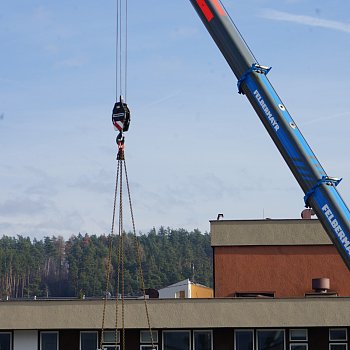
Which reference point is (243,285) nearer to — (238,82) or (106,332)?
(106,332)

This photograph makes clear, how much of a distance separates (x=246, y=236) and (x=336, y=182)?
20.4 m

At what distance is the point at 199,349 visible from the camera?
36.2m

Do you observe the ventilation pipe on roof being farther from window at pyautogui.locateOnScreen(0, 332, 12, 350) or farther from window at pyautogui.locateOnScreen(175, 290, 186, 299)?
window at pyautogui.locateOnScreen(0, 332, 12, 350)

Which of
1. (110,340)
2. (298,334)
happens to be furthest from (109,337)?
(298,334)

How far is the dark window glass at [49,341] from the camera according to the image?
119 ft

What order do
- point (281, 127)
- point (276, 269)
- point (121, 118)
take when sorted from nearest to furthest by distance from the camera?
1. point (281, 127)
2. point (121, 118)
3. point (276, 269)

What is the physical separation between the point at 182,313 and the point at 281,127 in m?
15.3

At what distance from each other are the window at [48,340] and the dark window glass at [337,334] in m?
10.8

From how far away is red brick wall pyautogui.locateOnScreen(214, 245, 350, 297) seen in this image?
41.1 meters

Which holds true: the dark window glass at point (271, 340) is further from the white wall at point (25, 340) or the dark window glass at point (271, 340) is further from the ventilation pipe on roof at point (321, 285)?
the white wall at point (25, 340)

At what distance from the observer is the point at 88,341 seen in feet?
119

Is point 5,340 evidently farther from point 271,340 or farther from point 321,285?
point 321,285

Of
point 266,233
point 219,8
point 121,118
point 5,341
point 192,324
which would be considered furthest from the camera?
point 266,233

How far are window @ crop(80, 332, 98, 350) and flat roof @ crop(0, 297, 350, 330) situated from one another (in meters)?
0.80
